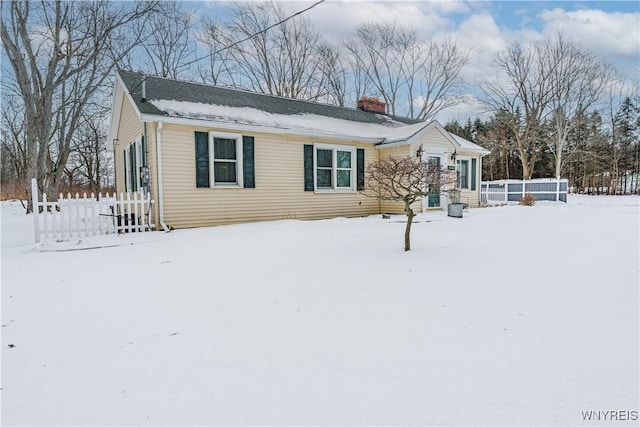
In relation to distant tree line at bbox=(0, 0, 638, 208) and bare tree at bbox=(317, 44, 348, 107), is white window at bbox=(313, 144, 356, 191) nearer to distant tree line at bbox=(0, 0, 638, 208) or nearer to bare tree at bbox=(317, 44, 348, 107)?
distant tree line at bbox=(0, 0, 638, 208)

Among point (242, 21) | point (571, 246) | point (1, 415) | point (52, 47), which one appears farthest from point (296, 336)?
point (242, 21)

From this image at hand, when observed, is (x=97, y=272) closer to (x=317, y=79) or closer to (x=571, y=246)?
(x=571, y=246)

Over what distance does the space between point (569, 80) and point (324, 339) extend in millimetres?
30336

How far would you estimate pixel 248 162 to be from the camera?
9.75 meters

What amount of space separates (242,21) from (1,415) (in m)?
25.3

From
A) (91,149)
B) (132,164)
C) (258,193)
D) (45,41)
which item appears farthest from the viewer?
(91,149)

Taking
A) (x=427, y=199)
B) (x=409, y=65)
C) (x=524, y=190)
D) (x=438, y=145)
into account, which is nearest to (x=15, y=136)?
(x=427, y=199)

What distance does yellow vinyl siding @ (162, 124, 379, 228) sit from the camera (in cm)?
880

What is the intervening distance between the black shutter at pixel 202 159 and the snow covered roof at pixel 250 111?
510 mm

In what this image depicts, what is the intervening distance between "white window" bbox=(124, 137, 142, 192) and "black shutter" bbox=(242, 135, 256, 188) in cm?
294

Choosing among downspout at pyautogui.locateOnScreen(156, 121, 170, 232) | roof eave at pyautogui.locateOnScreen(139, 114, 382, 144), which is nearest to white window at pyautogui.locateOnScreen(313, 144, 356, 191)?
roof eave at pyautogui.locateOnScreen(139, 114, 382, 144)

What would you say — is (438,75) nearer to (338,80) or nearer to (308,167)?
(338,80)

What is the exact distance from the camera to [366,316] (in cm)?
300

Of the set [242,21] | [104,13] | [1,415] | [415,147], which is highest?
[242,21]
